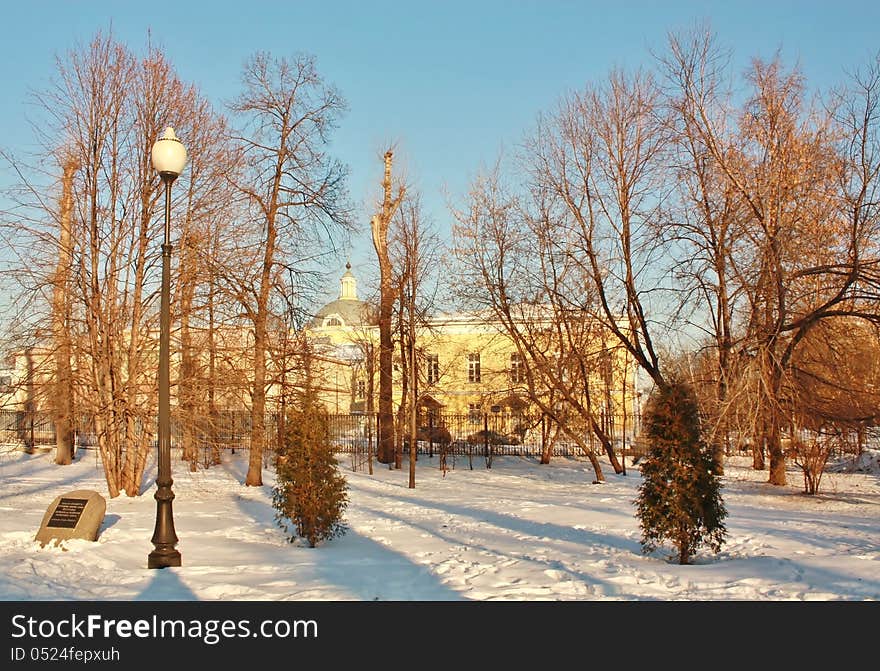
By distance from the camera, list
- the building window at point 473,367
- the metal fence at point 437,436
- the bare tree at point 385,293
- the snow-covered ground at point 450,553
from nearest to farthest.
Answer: the snow-covered ground at point 450,553 → the bare tree at point 385,293 → the metal fence at point 437,436 → the building window at point 473,367

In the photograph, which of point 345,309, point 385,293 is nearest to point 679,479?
point 385,293

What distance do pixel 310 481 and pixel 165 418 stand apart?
245 centimetres

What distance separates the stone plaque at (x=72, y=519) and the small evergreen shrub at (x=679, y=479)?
7.23 meters

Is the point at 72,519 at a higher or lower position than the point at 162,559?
higher

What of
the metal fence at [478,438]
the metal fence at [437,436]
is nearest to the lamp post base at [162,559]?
the metal fence at [437,436]

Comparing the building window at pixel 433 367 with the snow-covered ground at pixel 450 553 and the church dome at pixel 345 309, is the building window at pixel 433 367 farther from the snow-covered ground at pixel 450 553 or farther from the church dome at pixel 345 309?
the church dome at pixel 345 309

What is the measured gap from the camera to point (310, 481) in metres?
10.9

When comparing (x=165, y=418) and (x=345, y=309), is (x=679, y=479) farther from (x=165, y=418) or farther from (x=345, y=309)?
(x=345, y=309)

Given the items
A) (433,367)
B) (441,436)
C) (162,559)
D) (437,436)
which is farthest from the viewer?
(437,436)

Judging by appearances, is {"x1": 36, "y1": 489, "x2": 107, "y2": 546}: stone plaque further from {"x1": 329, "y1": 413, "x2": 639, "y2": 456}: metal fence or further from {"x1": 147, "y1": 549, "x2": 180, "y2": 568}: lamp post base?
{"x1": 329, "y1": 413, "x2": 639, "y2": 456}: metal fence

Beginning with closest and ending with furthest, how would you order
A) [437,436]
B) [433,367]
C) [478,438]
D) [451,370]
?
[433,367] < [437,436] < [478,438] < [451,370]

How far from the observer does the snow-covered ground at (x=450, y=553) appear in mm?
7695

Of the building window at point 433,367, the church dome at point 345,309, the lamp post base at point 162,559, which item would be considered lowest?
the lamp post base at point 162,559
